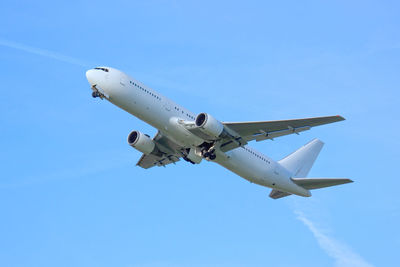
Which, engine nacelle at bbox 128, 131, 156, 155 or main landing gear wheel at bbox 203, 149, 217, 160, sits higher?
engine nacelle at bbox 128, 131, 156, 155

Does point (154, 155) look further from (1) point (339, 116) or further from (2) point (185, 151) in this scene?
(1) point (339, 116)

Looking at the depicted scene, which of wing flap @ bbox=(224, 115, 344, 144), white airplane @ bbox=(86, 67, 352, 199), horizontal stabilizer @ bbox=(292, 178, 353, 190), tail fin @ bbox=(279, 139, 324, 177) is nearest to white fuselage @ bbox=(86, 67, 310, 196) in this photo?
white airplane @ bbox=(86, 67, 352, 199)

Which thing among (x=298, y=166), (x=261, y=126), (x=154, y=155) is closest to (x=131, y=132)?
(x=154, y=155)

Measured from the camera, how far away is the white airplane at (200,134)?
133 ft

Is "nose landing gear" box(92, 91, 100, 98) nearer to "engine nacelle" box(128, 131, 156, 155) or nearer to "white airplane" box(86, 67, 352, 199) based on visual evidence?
"white airplane" box(86, 67, 352, 199)

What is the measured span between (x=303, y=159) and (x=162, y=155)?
487 inches

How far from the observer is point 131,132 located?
4669 centimetres

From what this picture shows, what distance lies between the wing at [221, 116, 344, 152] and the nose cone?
30.1 feet

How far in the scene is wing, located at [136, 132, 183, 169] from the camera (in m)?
46.8

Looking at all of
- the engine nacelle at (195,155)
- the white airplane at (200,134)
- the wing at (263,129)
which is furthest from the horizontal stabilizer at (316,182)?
the engine nacelle at (195,155)

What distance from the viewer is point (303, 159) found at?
172ft

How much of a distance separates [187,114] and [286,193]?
12.3 metres

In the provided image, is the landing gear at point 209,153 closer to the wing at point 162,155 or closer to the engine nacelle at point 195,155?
the engine nacelle at point 195,155

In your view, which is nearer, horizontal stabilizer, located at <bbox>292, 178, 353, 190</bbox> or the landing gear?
the landing gear
